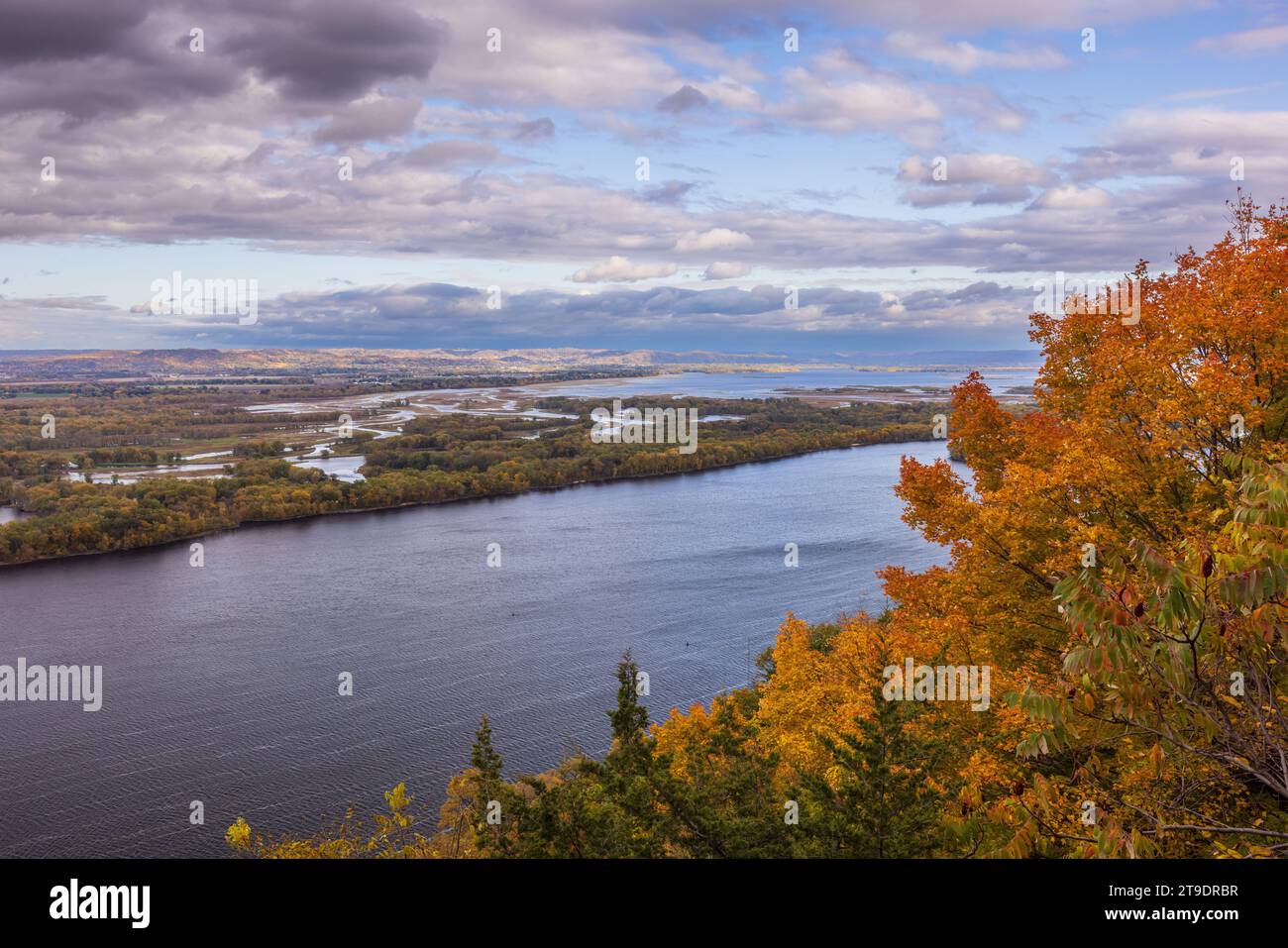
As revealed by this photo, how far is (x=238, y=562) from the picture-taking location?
186 ft

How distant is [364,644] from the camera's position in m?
40.6

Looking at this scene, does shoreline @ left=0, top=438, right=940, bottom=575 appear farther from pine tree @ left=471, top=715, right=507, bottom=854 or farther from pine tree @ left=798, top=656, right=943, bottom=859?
pine tree @ left=798, top=656, right=943, bottom=859

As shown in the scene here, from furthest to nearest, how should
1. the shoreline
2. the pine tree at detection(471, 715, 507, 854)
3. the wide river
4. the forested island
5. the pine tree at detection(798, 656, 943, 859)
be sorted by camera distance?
1. the forested island
2. the shoreline
3. the wide river
4. the pine tree at detection(471, 715, 507, 854)
5. the pine tree at detection(798, 656, 943, 859)

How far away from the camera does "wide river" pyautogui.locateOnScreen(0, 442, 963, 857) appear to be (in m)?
27.9

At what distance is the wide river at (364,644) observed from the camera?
27.9 m

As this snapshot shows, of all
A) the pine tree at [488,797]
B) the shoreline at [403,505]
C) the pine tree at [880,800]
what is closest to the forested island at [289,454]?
the shoreline at [403,505]

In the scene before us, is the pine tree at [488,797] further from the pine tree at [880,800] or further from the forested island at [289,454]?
the forested island at [289,454]

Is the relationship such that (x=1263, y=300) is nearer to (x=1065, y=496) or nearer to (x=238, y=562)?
(x=1065, y=496)

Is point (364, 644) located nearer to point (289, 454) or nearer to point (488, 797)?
point (488, 797)

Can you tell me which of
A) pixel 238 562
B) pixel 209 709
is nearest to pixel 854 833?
pixel 209 709

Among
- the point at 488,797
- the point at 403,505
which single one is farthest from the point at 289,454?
the point at 488,797

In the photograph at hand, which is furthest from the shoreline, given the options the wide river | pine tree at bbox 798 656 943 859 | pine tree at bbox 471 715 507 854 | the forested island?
pine tree at bbox 798 656 943 859
